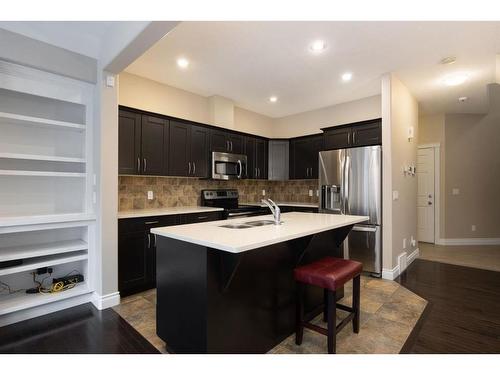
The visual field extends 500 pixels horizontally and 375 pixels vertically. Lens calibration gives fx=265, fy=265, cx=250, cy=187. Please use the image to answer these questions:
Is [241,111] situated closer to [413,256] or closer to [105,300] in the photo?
[105,300]

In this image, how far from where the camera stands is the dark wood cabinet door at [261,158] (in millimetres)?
4926

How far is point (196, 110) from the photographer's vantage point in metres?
4.32

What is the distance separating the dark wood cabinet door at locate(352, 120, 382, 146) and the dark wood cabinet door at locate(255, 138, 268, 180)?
1700mm

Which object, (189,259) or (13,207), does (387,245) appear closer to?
(189,259)

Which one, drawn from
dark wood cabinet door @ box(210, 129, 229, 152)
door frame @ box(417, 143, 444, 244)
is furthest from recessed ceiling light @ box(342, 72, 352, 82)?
door frame @ box(417, 143, 444, 244)

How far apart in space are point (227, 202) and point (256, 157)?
101cm

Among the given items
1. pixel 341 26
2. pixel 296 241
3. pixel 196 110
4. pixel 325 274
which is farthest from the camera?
pixel 196 110

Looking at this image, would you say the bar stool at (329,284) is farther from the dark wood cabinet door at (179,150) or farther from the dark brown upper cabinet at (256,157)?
the dark brown upper cabinet at (256,157)

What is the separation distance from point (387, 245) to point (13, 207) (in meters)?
4.21

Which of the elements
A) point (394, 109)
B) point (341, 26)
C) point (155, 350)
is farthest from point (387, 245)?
point (155, 350)

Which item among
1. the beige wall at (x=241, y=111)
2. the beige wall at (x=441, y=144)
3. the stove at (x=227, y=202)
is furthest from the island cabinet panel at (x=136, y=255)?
the beige wall at (x=441, y=144)

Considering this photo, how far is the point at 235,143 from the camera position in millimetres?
4504

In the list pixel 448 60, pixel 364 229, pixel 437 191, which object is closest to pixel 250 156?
pixel 364 229

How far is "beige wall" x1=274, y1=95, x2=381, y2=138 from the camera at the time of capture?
443cm
